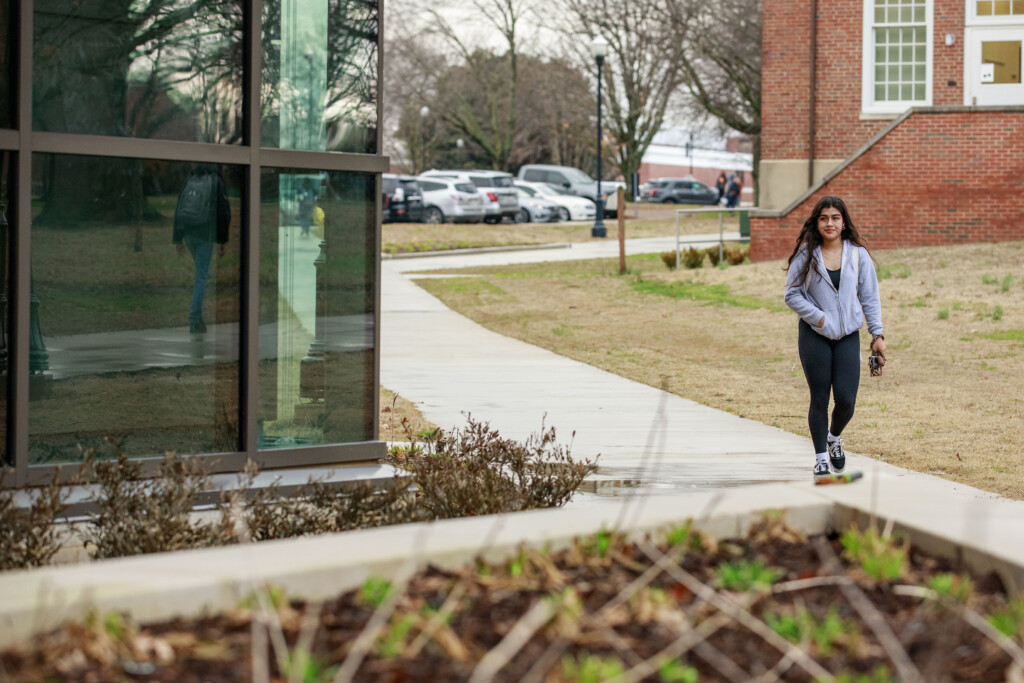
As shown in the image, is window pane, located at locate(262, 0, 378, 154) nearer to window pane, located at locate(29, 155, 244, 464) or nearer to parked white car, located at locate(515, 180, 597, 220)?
window pane, located at locate(29, 155, 244, 464)

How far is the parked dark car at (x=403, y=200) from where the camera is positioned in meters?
38.8

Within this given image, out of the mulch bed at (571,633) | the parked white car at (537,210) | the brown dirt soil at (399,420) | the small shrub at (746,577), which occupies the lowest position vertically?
the brown dirt soil at (399,420)

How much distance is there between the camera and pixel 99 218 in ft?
19.4

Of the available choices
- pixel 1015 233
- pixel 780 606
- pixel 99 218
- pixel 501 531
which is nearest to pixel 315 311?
pixel 99 218

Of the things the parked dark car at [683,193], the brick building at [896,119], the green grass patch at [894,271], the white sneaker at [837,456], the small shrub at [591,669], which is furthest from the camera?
the parked dark car at [683,193]

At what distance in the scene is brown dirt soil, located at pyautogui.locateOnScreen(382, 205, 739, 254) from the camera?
105 ft

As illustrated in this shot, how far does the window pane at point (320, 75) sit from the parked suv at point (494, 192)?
33381 mm

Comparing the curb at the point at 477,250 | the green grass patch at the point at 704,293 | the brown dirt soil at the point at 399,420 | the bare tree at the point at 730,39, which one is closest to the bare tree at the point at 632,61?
the bare tree at the point at 730,39

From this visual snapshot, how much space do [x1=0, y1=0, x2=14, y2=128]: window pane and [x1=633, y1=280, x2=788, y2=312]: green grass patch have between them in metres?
13.4

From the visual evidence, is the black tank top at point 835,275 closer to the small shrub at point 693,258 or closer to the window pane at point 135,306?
the window pane at point 135,306

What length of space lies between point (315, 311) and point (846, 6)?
65.4ft

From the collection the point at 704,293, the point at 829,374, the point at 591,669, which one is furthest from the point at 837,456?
the point at 704,293

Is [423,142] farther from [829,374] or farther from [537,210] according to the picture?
[829,374]

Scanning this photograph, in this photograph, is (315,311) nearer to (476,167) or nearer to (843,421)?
(843,421)
